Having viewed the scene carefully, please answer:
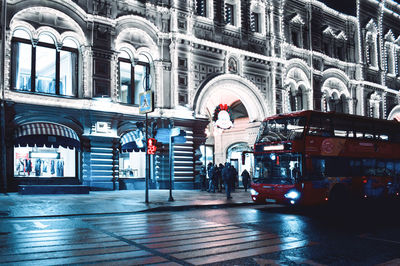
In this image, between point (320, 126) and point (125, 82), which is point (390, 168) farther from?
point (125, 82)

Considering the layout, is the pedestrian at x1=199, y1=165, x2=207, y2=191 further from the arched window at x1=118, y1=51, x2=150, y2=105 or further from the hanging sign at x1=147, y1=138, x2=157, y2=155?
the hanging sign at x1=147, y1=138, x2=157, y2=155

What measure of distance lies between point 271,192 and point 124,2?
54.3 ft

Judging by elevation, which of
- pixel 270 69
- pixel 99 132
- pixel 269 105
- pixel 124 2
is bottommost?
pixel 99 132

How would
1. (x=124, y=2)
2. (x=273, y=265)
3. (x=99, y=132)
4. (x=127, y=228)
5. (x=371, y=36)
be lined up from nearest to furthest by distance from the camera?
(x=273, y=265), (x=127, y=228), (x=99, y=132), (x=124, y=2), (x=371, y=36)

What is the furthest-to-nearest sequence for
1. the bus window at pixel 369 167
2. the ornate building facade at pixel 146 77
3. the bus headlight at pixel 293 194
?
the ornate building facade at pixel 146 77
the bus window at pixel 369 167
the bus headlight at pixel 293 194

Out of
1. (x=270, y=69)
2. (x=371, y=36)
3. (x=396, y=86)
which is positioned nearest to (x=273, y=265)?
(x=270, y=69)

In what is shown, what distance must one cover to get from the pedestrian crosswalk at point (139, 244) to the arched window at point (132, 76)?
1611cm

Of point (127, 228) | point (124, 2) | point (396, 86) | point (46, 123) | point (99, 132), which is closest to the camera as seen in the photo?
point (127, 228)

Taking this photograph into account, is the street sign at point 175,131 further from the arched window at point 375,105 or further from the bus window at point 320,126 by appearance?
the arched window at point 375,105

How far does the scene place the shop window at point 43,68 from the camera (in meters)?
22.6

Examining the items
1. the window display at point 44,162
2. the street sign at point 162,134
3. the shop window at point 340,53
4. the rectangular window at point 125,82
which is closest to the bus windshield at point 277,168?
the street sign at point 162,134

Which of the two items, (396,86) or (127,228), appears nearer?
(127,228)

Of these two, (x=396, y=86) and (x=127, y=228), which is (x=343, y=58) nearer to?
(x=396, y=86)

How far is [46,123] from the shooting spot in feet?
74.5
